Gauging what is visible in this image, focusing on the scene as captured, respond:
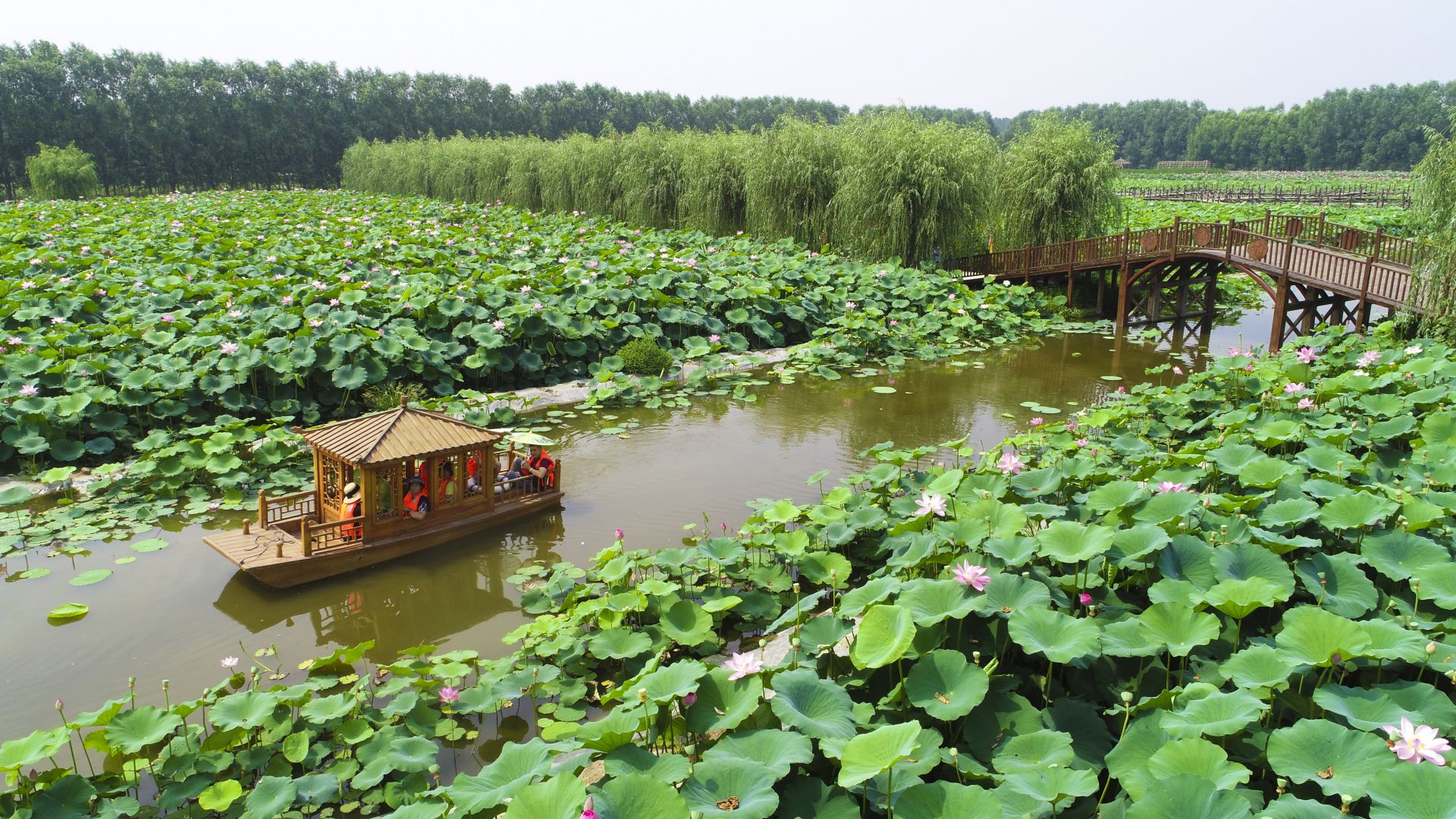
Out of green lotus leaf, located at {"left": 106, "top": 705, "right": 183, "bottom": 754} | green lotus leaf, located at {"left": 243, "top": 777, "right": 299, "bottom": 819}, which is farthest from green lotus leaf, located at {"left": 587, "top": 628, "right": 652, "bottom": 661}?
green lotus leaf, located at {"left": 106, "top": 705, "right": 183, "bottom": 754}

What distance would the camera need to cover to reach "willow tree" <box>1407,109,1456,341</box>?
8930 mm

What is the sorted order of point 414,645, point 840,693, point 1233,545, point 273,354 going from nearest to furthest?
point 840,693
point 1233,545
point 414,645
point 273,354

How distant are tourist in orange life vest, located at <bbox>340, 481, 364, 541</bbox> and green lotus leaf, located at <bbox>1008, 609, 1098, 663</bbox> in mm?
4390

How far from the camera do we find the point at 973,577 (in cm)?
321

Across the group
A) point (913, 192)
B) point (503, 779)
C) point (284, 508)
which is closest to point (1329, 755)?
point (503, 779)

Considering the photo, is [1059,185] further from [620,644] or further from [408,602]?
[620,644]

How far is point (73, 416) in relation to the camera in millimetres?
7613

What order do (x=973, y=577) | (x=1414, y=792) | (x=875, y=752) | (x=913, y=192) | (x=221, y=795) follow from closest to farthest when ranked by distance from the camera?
(x=1414, y=792), (x=875, y=752), (x=973, y=577), (x=221, y=795), (x=913, y=192)

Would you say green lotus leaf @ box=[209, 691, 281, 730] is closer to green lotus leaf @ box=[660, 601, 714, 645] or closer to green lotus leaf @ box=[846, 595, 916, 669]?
green lotus leaf @ box=[660, 601, 714, 645]

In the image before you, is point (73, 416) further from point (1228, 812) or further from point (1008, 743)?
point (1228, 812)

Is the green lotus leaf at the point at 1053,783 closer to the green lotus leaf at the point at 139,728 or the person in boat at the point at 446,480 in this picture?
the green lotus leaf at the point at 139,728

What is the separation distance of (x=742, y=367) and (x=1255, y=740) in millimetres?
9344

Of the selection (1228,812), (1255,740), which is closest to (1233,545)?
(1255,740)

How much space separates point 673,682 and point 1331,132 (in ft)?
324
